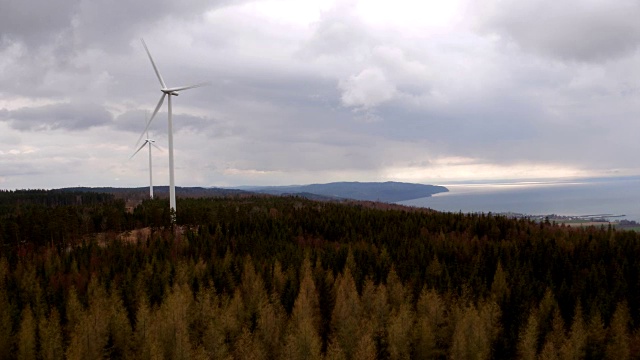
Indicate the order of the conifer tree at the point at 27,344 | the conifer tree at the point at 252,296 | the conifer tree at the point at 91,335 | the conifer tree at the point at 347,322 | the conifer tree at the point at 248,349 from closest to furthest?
the conifer tree at the point at 91,335 → the conifer tree at the point at 27,344 → the conifer tree at the point at 248,349 → the conifer tree at the point at 347,322 → the conifer tree at the point at 252,296

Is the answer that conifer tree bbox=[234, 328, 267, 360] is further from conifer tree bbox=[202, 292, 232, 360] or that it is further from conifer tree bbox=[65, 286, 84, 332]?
conifer tree bbox=[65, 286, 84, 332]

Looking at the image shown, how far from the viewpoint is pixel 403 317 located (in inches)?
1287

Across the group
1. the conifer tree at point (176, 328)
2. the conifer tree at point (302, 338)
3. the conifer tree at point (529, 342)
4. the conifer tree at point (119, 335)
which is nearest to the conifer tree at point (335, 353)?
the conifer tree at point (302, 338)

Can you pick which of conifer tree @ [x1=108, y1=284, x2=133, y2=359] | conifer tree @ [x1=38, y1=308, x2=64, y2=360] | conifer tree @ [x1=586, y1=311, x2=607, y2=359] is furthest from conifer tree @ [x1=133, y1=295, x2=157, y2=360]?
conifer tree @ [x1=586, y1=311, x2=607, y2=359]

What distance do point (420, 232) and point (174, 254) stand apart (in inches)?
1944

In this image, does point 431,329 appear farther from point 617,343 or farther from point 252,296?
point 252,296

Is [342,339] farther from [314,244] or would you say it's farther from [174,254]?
[314,244]

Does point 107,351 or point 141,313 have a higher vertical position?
point 141,313

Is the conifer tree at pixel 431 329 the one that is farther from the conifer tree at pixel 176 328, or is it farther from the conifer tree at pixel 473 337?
the conifer tree at pixel 176 328

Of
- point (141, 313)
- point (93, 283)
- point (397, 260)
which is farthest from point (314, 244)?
point (141, 313)

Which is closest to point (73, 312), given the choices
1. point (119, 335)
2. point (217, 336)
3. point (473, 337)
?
point (119, 335)

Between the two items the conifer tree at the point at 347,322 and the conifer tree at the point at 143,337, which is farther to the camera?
the conifer tree at the point at 347,322

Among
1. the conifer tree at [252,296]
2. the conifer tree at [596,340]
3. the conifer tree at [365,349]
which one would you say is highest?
the conifer tree at [252,296]

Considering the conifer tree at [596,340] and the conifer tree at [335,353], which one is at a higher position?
the conifer tree at [335,353]
